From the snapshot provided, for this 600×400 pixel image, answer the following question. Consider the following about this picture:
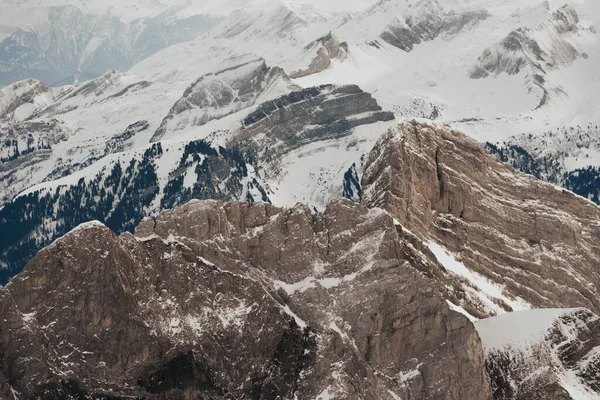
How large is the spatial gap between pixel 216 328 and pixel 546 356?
115 ft

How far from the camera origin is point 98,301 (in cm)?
16338

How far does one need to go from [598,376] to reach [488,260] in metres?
36.1

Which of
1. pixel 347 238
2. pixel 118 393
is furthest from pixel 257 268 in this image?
pixel 118 393

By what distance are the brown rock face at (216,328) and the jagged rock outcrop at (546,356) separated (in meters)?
4.59

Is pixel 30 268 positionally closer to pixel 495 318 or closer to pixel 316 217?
pixel 316 217

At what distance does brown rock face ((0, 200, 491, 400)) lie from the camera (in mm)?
161000

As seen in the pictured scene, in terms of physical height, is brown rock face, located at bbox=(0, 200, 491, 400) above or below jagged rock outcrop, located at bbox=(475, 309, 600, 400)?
above

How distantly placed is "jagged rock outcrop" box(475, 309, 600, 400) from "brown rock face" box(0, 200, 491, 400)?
4593 mm

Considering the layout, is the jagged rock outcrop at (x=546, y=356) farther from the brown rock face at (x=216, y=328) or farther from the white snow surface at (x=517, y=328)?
the brown rock face at (x=216, y=328)

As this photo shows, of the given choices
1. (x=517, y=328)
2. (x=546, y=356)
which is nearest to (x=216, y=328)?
(x=517, y=328)

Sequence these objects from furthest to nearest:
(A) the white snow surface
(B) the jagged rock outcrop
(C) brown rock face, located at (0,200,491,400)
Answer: (A) the white snow surface, (B) the jagged rock outcrop, (C) brown rock face, located at (0,200,491,400)

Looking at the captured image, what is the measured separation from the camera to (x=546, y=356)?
6575 inches

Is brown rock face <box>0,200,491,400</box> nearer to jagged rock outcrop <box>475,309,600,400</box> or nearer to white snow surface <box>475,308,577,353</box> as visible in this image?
jagged rock outcrop <box>475,309,600,400</box>

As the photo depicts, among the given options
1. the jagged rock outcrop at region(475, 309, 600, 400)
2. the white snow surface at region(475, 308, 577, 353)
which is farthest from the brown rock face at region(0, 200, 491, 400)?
the white snow surface at region(475, 308, 577, 353)
